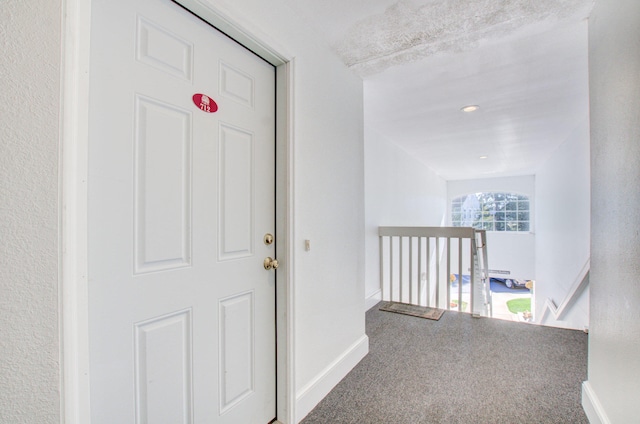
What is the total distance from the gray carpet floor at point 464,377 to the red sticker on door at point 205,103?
1.65 meters

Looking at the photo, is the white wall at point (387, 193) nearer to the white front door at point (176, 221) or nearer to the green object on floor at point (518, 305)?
the white front door at point (176, 221)

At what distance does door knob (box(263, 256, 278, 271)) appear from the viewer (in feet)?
5.03

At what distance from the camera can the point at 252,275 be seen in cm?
146

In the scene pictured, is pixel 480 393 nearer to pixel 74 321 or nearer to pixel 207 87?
pixel 74 321

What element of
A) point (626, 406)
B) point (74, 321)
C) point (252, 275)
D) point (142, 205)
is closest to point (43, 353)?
point (74, 321)

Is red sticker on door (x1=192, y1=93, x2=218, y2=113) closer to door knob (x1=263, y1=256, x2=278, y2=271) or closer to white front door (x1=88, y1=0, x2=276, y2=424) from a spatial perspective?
white front door (x1=88, y1=0, x2=276, y2=424)

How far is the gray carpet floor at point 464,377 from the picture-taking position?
164cm

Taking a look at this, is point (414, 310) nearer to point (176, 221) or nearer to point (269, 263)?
point (269, 263)

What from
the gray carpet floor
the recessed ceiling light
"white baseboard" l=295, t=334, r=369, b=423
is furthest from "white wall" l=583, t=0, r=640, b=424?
the recessed ceiling light

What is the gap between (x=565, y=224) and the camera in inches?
176

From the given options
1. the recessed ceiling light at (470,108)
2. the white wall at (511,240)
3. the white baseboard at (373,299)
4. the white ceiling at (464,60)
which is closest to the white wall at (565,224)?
the white ceiling at (464,60)

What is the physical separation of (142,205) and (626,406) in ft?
6.63

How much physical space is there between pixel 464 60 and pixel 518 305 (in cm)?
1093

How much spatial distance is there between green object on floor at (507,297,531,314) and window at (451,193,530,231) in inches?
134
